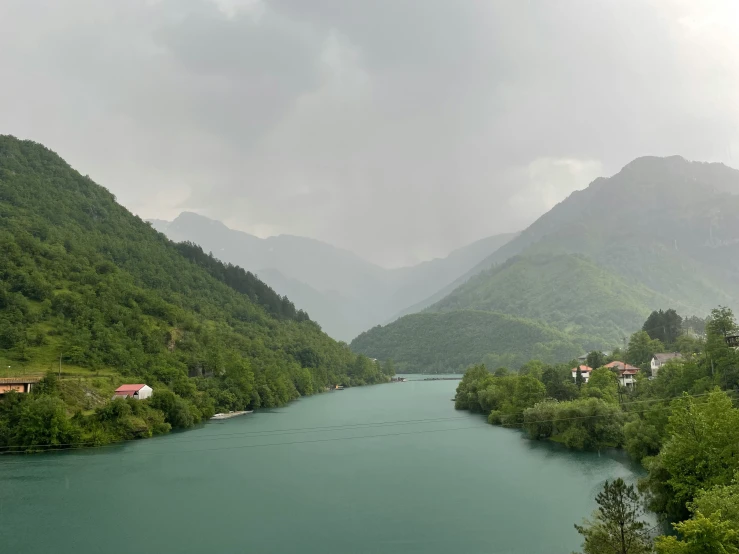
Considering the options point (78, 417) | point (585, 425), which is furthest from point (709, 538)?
point (78, 417)

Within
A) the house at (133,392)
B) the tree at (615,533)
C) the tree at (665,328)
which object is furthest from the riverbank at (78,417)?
the tree at (665,328)

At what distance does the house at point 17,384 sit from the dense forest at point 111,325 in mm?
1895

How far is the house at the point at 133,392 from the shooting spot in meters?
62.3

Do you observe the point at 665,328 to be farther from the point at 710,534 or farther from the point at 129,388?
the point at 710,534

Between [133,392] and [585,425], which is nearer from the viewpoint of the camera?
[585,425]

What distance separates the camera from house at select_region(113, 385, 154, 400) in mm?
62281

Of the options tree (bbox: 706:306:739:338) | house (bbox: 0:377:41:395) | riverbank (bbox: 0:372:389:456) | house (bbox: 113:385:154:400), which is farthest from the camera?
house (bbox: 113:385:154:400)

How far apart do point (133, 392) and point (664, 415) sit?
2194 inches

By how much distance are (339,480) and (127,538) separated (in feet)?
57.3

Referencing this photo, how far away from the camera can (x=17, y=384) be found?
5550cm

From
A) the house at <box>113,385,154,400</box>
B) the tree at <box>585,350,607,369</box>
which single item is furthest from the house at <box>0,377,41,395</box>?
the tree at <box>585,350,607,369</box>

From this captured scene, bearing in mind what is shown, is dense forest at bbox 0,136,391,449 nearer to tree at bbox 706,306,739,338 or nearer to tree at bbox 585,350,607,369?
tree at bbox 585,350,607,369

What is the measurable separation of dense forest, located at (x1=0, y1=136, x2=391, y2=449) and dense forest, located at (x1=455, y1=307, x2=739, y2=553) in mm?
42552

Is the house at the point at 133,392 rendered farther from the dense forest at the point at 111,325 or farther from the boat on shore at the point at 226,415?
the boat on shore at the point at 226,415
